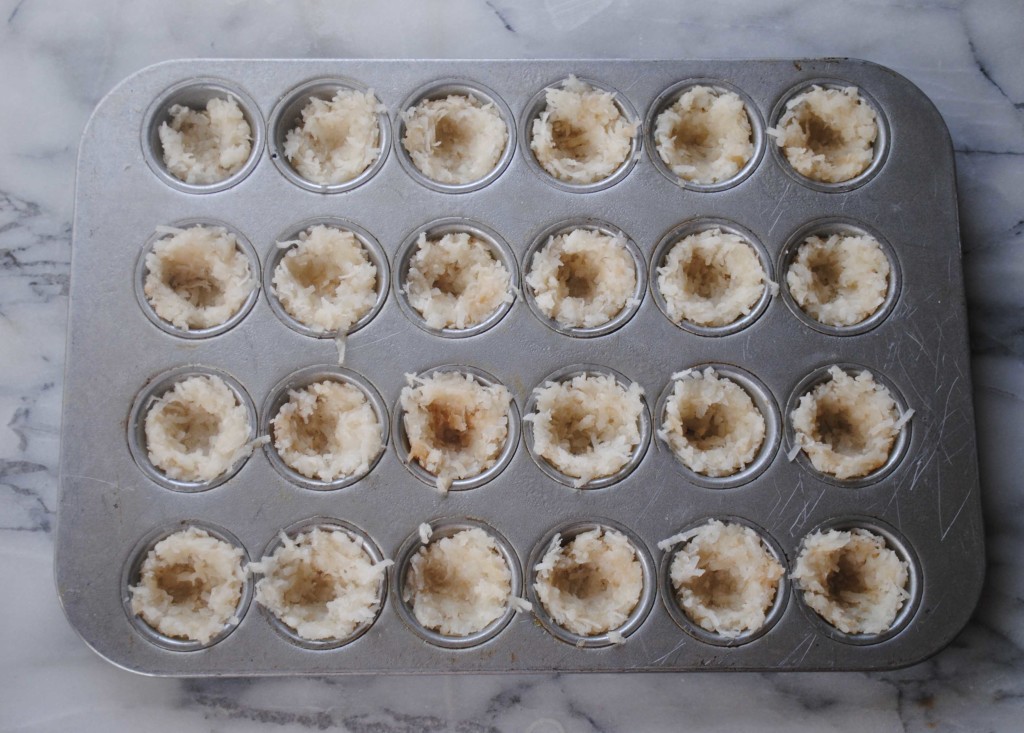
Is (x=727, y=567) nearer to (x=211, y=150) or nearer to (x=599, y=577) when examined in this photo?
(x=599, y=577)

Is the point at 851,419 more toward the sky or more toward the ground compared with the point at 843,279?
more toward the ground

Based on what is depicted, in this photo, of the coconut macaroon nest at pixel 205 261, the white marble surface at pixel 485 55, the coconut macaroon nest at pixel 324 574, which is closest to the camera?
the coconut macaroon nest at pixel 324 574

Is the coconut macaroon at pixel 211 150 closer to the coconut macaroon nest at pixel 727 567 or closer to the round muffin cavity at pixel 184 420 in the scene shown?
the round muffin cavity at pixel 184 420

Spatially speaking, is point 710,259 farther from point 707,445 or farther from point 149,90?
point 149,90

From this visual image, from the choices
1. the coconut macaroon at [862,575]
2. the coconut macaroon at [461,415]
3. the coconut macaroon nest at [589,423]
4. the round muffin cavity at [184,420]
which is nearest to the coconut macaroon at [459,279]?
the coconut macaroon at [461,415]

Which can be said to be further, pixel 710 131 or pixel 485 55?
pixel 485 55

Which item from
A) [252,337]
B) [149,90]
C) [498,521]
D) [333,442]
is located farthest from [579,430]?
[149,90]

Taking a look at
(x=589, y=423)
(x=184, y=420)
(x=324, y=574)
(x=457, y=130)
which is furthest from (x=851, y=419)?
(x=184, y=420)
